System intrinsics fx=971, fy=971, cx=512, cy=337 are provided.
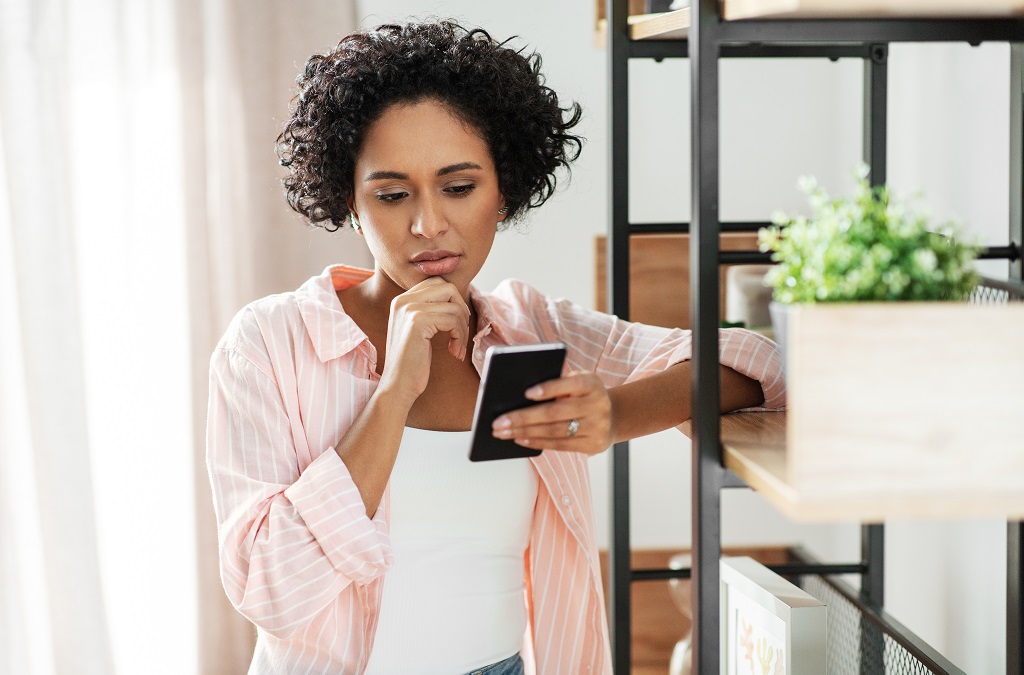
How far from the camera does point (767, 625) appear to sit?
110 cm

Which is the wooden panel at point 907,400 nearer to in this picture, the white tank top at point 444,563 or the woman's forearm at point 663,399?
the woman's forearm at point 663,399

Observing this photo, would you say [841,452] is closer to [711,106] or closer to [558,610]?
[711,106]

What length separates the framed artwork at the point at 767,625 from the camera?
105cm

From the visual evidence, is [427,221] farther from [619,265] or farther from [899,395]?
[899,395]

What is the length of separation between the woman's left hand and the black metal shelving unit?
0.53 feet

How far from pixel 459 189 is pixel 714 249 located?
0.45 m

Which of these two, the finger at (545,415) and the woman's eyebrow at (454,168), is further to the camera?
the woman's eyebrow at (454,168)

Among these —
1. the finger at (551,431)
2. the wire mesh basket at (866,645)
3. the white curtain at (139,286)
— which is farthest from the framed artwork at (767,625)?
the white curtain at (139,286)

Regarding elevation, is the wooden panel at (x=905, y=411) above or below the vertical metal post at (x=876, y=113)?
below

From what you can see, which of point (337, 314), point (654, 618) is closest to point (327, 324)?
point (337, 314)

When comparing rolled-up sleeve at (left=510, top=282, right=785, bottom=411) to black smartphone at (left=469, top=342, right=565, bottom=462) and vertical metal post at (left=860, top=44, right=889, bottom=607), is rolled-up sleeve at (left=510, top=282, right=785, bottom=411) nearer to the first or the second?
black smartphone at (left=469, top=342, right=565, bottom=462)

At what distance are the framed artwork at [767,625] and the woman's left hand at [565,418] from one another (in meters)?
0.26

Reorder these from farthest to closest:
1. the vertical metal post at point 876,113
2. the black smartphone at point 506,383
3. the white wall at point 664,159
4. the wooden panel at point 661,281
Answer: the white wall at point 664,159
the wooden panel at point 661,281
the vertical metal post at point 876,113
the black smartphone at point 506,383

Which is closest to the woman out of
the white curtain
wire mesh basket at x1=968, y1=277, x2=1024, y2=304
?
wire mesh basket at x1=968, y1=277, x2=1024, y2=304
